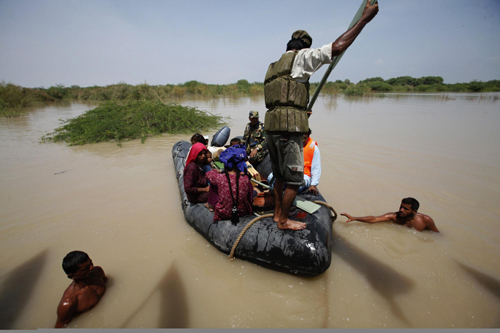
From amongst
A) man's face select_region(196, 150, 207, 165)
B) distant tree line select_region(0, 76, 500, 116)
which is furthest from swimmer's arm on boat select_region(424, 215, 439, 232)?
distant tree line select_region(0, 76, 500, 116)

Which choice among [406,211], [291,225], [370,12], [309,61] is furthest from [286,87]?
[406,211]

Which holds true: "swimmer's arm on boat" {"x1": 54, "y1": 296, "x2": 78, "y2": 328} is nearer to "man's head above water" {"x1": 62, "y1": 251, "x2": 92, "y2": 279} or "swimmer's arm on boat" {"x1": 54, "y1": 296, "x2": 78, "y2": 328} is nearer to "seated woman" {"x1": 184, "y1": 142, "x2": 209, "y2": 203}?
"man's head above water" {"x1": 62, "y1": 251, "x2": 92, "y2": 279}

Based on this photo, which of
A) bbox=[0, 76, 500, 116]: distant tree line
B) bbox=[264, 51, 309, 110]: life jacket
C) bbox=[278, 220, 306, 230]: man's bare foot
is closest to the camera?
bbox=[264, 51, 309, 110]: life jacket

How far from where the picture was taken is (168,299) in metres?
2.16

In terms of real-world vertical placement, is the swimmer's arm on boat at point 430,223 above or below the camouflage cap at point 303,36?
below

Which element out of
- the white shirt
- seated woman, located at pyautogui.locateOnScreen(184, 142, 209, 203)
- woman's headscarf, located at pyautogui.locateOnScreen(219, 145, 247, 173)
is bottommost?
seated woman, located at pyautogui.locateOnScreen(184, 142, 209, 203)

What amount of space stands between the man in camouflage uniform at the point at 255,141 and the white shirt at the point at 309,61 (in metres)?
2.46

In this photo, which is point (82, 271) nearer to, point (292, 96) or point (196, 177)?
point (196, 177)

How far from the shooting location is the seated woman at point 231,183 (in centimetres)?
248

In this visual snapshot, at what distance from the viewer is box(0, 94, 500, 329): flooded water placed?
2.00m

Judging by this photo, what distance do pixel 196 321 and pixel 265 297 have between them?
67 centimetres

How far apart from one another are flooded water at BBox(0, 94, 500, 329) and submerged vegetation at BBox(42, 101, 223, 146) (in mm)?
2817

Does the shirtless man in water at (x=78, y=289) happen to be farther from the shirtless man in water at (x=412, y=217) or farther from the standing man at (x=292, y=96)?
the shirtless man in water at (x=412, y=217)

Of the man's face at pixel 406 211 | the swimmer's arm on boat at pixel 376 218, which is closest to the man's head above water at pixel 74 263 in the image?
the swimmer's arm on boat at pixel 376 218
